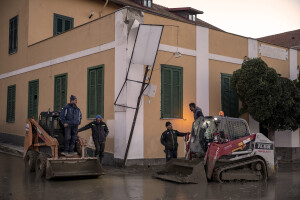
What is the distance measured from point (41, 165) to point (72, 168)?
957 mm

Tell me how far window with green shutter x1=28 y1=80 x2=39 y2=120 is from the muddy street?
6920mm

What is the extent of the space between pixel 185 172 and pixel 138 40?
495 cm

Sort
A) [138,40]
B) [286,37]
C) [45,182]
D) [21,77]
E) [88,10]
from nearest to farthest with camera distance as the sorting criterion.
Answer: [45,182], [138,40], [21,77], [88,10], [286,37]

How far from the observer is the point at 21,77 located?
19.3 meters

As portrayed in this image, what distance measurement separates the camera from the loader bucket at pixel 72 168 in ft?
32.1

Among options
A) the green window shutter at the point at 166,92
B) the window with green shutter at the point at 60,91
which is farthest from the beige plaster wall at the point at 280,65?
the window with green shutter at the point at 60,91

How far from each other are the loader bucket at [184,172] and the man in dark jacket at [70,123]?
8.36ft

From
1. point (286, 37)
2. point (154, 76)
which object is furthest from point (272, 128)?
point (286, 37)

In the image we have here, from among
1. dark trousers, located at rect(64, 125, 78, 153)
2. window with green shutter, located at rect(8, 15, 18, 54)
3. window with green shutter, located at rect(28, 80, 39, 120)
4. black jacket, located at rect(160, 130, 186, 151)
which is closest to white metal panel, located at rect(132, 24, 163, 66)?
black jacket, located at rect(160, 130, 186, 151)

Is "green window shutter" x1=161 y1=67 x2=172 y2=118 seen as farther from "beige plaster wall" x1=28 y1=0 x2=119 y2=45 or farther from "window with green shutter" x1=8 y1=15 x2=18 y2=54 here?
"window with green shutter" x1=8 y1=15 x2=18 y2=54

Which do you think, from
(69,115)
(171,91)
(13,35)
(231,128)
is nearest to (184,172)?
(231,128)

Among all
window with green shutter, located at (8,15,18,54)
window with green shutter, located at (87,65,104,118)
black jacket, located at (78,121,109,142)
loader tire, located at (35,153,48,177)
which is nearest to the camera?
loader tire, located at (35,153,48,177)

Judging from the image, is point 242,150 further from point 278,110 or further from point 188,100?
point 278,110

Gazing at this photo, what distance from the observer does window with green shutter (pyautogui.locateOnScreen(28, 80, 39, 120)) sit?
17812mm
